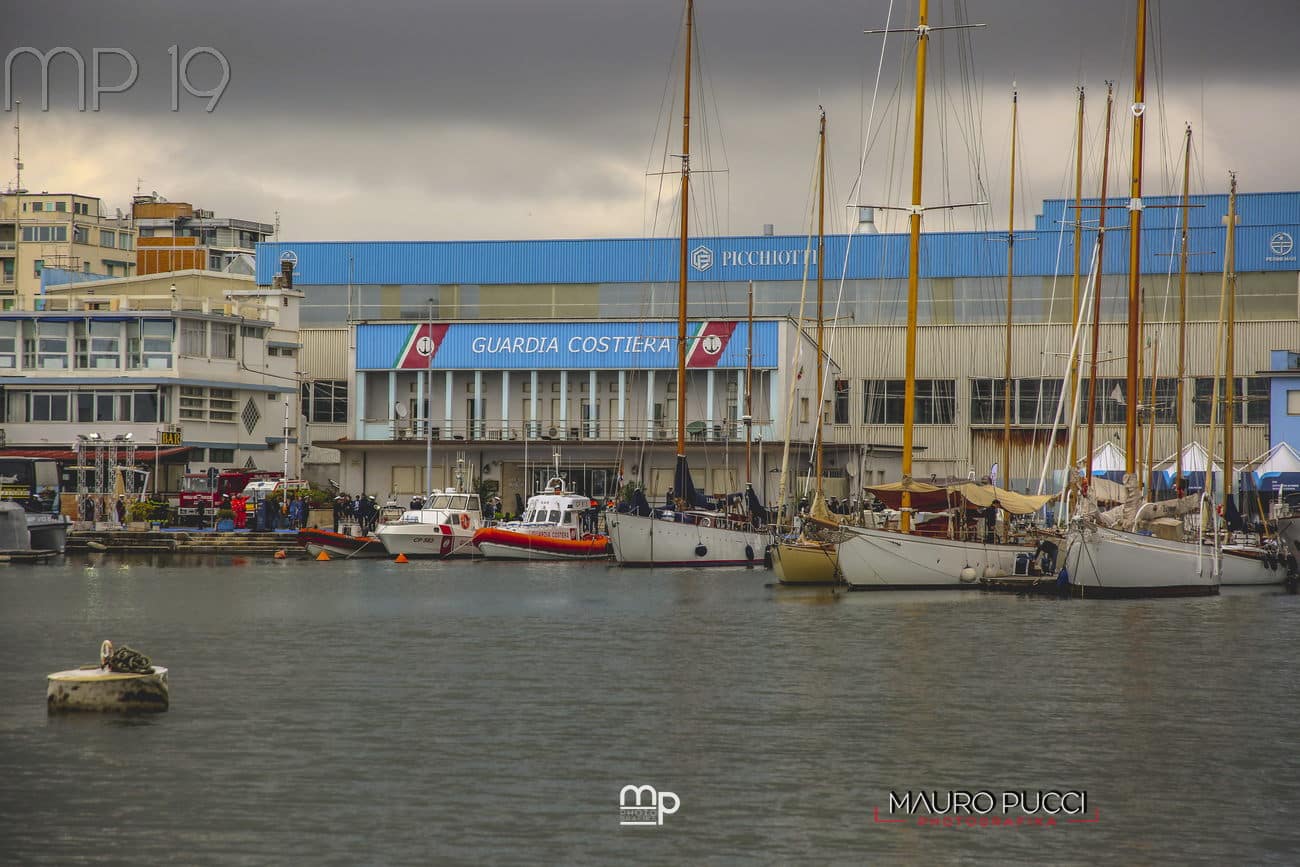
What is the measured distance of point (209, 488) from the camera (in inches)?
3115

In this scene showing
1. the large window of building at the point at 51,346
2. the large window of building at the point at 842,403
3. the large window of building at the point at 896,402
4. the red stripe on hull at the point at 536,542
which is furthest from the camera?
the large window of building at the point at 842,403

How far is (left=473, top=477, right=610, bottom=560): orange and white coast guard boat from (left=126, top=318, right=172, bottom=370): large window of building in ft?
73.9

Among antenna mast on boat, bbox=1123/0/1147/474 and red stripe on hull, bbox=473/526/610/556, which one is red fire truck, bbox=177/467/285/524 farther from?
antenna mast on boat, bbox=1123/0/1147/474

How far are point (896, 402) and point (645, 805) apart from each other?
236 ft

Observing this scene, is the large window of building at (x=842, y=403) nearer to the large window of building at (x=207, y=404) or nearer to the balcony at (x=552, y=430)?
the balcony at (x=552, y=430)

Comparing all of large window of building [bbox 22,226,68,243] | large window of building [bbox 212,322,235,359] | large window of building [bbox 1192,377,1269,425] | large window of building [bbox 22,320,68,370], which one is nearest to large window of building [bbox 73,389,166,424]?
large window of building [bbox 22,320,68,370]

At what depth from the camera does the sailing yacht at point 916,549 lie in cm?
4734

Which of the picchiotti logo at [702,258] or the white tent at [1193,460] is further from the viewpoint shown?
the picchiotti logo at [702,258]

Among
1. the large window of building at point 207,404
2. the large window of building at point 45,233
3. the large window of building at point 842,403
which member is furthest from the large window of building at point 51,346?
the large window of building at point 45,233

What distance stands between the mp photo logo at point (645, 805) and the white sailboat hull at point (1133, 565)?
2801cm

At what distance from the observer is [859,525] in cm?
5325

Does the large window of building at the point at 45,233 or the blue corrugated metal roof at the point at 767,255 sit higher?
the large window of building at the point at 45,233

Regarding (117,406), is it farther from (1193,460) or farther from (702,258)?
(1193,460)

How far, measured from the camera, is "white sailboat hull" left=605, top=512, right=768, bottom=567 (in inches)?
2354
